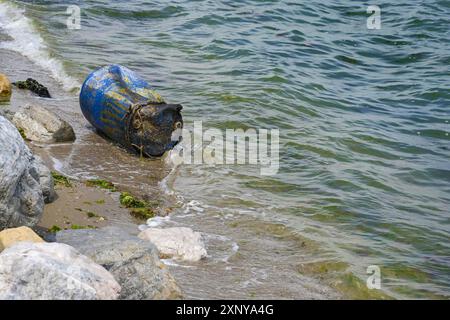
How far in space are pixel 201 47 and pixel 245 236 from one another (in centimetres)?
782

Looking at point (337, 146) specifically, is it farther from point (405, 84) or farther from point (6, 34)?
point (6, 34)

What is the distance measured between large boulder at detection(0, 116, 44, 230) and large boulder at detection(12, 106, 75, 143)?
269 centimetres

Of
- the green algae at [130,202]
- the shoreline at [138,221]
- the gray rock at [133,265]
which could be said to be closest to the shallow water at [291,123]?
the shoreline at [138,221]

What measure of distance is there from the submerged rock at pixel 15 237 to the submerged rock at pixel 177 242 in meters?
1.19

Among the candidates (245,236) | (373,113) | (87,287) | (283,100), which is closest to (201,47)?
(283,100)

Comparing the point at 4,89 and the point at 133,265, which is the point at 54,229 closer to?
Answer: the point at 133,265

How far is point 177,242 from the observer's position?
5.87m

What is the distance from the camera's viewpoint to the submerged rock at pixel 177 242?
581 cm

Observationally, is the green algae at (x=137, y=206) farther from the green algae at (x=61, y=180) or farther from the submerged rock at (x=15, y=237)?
the submerged rock at (x=15, y=237)

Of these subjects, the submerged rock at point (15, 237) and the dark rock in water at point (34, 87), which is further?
the dark rock in water at point (34, 87)

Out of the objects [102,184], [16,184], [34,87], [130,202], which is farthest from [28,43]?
[16,184]

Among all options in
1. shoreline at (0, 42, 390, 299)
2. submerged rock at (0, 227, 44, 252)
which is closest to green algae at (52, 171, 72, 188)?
shoreline at (0, 42, 390, 299)

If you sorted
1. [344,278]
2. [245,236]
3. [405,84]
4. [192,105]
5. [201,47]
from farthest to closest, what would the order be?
[201,47], [405,84], [192,105], [245,236], [344,278]

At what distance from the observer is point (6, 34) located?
45.9ft
